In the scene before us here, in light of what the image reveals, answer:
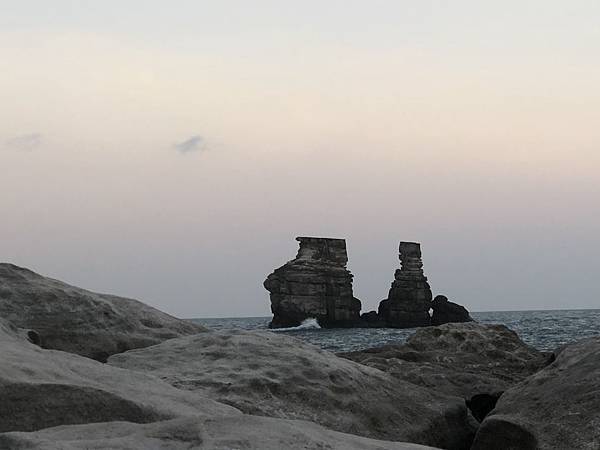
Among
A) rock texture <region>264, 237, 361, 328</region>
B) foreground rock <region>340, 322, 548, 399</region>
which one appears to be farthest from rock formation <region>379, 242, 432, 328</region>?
foreground rock <region>340, 322, 548, 399</region>

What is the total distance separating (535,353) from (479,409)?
3.74 meters

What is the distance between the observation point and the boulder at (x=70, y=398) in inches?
171

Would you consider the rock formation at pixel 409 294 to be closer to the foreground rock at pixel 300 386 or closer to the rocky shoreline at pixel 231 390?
the rocky shoreline at pixel 231 390

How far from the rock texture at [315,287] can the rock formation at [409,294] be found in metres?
4.07

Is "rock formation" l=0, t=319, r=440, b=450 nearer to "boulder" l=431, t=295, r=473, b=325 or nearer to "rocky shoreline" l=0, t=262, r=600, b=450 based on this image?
"rocky shoreline" l=0, t=262, r=600, b=450

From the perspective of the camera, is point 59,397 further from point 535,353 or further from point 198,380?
point 535,353

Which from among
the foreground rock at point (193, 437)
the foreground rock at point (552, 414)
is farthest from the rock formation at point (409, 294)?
the foreground rock at point (193, 437)

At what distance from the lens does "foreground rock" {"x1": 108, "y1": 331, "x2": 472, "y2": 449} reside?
24.7ft

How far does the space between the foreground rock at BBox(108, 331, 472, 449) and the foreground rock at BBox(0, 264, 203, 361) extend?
61 cm

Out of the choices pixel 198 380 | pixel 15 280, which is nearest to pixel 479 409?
pixel 198 380

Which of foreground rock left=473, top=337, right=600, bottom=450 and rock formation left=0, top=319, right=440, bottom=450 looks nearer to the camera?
rock formation left=0, top=319, right=440, bottom=450

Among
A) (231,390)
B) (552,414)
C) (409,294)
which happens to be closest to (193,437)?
(231,390)

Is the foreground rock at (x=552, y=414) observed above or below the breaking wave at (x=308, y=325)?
below

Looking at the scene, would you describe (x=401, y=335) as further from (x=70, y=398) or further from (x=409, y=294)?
(x=70, y=398)
